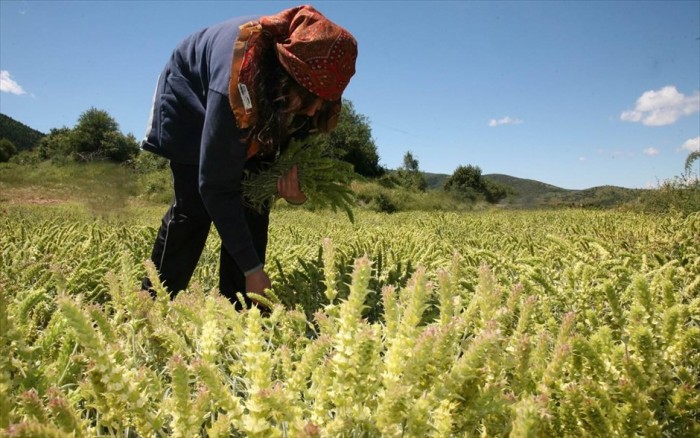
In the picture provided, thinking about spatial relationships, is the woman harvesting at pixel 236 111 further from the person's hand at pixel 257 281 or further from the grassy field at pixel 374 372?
the grassy field at pixel 374 372

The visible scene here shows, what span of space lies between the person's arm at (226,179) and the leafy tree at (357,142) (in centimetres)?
3510

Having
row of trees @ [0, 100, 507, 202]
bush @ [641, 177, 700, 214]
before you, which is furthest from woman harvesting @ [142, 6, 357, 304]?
row of trees @ [0, 100, 507, 202]

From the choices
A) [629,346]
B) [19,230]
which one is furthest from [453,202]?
[629,346]

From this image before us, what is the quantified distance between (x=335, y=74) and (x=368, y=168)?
37.9 metres

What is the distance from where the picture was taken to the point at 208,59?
7.73 ft

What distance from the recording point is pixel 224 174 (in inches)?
87.0

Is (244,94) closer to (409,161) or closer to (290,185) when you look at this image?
(290,185)

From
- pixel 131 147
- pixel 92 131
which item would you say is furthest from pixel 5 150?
pixel 131 147

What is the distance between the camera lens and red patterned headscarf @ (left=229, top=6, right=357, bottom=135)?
80.4 inches

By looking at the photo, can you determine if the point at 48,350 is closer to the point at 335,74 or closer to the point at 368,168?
the point at 335,74

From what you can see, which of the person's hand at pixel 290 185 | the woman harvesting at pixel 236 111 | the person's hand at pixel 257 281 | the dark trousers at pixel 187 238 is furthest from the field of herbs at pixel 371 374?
the dark trousers at pixel 187 238

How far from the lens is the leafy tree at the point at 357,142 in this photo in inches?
1503

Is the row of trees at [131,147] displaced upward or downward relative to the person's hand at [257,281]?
upward

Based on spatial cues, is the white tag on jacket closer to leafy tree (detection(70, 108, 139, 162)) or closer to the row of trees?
the row of trees
